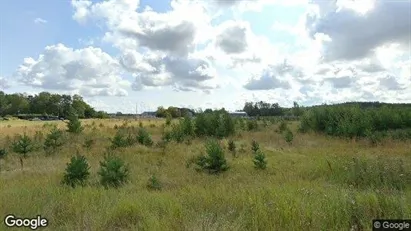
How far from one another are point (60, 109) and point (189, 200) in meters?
119

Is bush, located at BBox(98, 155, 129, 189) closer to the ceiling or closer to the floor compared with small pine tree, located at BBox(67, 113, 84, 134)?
closer to the floor

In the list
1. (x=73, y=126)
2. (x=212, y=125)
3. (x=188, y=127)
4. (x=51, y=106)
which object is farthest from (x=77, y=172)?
(x=51, y=106)

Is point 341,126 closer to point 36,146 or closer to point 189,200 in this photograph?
point 36,146

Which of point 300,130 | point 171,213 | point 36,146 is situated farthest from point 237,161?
point 300,130

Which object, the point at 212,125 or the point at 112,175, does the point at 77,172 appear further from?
the point at 212,125

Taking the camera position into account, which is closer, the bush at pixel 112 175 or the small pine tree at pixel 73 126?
the bush at pixel 112 175

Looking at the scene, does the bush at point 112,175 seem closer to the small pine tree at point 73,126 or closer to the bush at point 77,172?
the bush at point 77,172

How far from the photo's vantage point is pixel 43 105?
11644cm

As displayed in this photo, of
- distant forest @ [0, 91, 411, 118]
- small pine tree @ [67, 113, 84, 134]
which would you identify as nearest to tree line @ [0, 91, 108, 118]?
distant forest @ [0, 91, 411, 118]

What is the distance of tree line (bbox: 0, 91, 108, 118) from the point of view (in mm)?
112250

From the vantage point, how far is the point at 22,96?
399 ft

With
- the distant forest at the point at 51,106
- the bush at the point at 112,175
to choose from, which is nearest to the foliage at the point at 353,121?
the bush at the point at 112,175

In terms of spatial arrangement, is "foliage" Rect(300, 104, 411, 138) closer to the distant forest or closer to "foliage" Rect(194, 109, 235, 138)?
"foliage" Rect(194, 109, 235, 138)

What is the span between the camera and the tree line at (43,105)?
11225 cm
